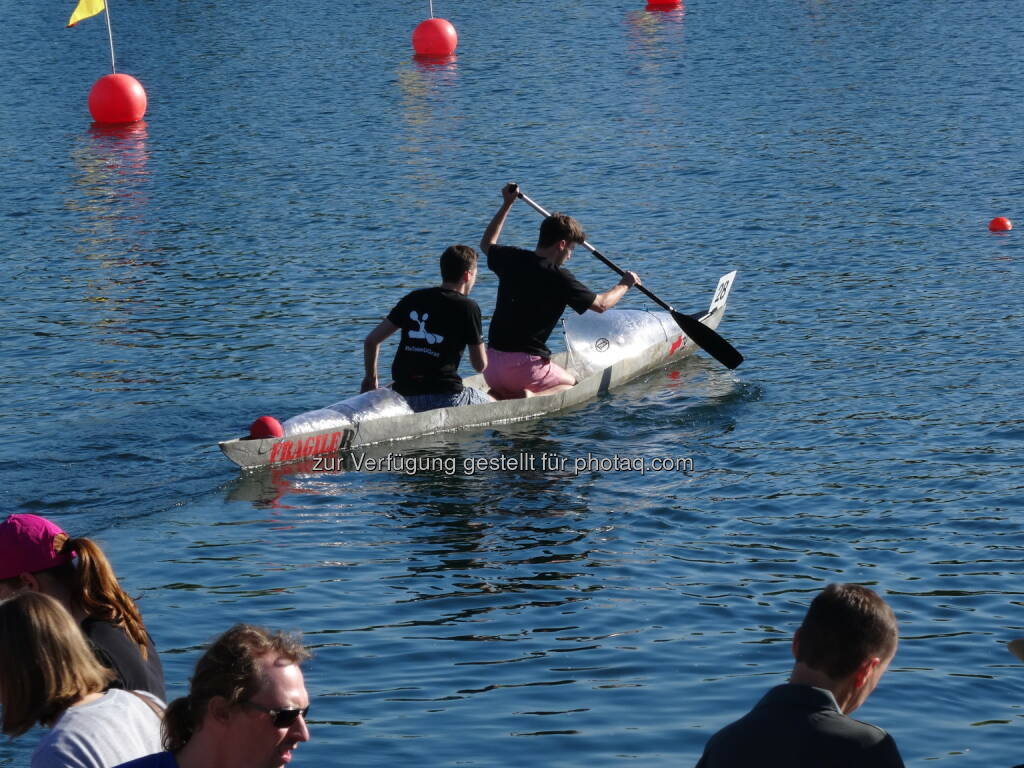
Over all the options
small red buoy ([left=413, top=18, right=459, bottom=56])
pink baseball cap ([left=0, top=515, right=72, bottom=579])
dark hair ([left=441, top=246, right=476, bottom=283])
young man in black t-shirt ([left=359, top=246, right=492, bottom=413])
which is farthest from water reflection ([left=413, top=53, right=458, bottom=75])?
pink baseball cap ([left=0, top=515, right=72, bottom=579])

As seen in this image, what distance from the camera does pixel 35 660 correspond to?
4172mm

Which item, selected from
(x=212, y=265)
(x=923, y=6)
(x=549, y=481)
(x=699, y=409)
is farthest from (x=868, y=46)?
(x=549, y=481)

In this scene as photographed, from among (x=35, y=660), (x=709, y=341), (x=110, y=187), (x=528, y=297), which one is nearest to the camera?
(x=35, y=660)

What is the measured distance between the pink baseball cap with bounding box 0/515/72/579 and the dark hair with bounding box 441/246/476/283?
7013 mm

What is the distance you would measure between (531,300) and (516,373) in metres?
0.76

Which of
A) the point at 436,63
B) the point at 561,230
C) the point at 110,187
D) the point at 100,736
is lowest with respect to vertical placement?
the point at 100,736

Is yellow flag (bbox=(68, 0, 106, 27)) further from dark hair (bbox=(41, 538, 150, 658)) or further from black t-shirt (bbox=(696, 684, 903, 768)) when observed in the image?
black t-shirt (bbox=(696, 684, 903, 768))

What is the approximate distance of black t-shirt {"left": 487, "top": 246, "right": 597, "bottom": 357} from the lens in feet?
42.4

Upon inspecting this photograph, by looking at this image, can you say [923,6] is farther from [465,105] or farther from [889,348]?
[889,348]

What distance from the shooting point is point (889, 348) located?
49.1 ft

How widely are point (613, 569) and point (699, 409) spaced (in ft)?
13.7

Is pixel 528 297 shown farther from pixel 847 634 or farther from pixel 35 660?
pixel 35 660

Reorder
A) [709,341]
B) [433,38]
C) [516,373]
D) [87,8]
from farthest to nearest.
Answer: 1. [433,38]
2. [87,8]
3. [709,341]
4. [516,373]

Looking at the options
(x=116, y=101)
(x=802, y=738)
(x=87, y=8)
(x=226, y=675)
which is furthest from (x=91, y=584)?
(x=116, y=101)
